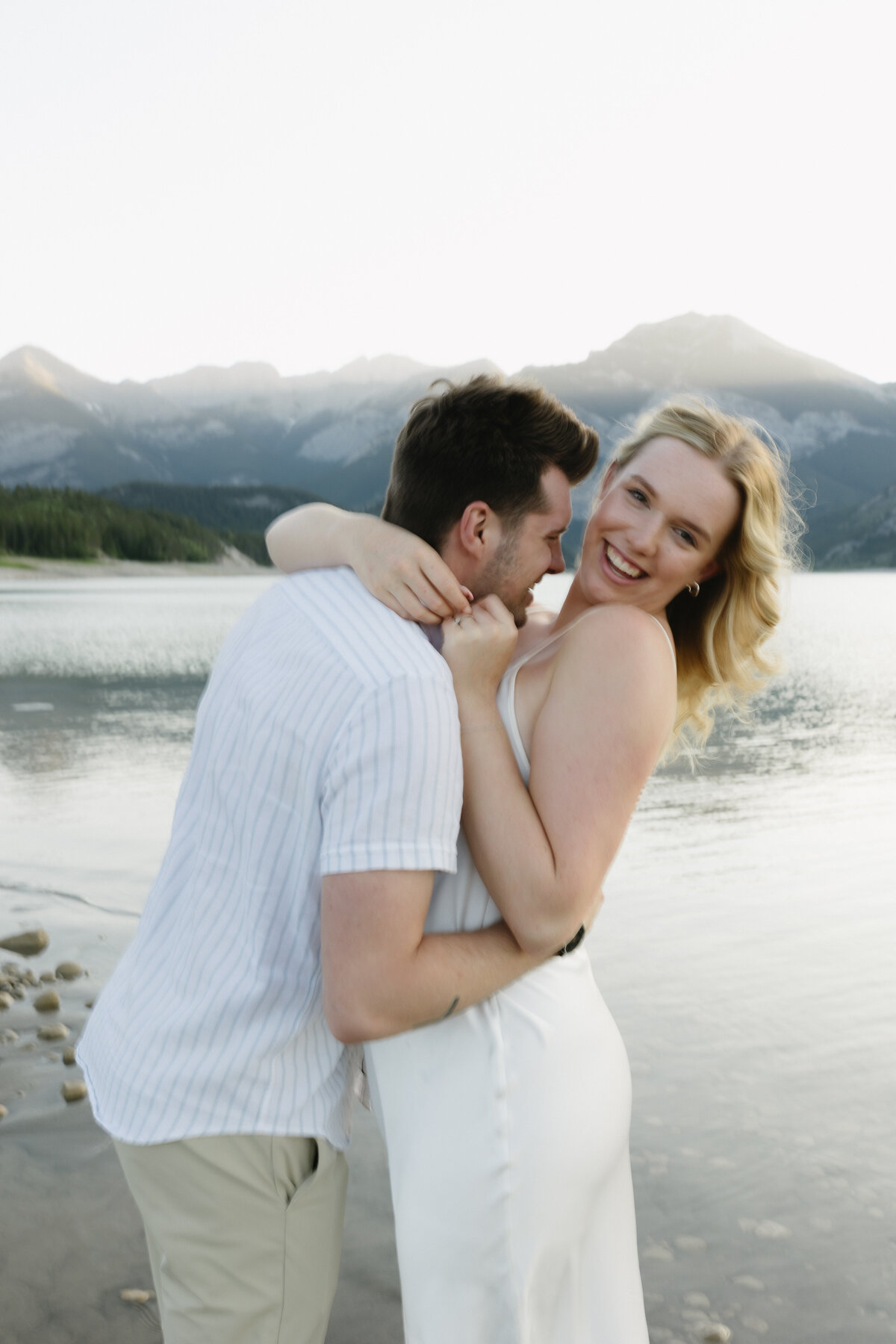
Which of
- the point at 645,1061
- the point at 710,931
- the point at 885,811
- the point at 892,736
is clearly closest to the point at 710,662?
the point at 645,1061

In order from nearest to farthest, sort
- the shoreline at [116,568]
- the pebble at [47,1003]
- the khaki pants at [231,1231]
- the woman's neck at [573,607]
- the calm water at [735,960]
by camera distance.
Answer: the khaki pants at [231,1231] → the woman's neck at [573,607] → the calm water at [735,960] → the pebble at [47,1003] → the shoreline at [116,568]

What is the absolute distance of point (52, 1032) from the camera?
5594 millimetres

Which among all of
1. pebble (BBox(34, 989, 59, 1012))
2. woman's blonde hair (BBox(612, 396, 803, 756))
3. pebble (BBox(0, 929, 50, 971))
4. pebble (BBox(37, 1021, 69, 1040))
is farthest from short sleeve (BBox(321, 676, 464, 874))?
pebble (BBox(0, 929, 50, 971))

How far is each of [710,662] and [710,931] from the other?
5071mm

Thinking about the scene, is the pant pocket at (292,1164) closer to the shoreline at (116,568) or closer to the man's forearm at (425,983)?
the man's forearm at (425,983)

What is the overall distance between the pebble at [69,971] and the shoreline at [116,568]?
92026mm

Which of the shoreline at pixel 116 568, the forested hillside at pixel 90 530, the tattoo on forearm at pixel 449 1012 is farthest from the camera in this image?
the forested hillside at pixel 90 530

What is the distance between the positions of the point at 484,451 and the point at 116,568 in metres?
122

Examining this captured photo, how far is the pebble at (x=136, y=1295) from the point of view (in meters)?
3.64

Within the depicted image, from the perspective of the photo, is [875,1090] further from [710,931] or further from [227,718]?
[227,718]

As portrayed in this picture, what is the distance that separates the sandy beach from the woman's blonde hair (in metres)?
2.35

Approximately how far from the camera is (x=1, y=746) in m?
14.9

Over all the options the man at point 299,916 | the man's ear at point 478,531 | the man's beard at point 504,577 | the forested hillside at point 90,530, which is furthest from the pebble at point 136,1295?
the forested hillside at point 90,530

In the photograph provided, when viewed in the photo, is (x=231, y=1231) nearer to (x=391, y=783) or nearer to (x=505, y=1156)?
(x=505, y=1156)
